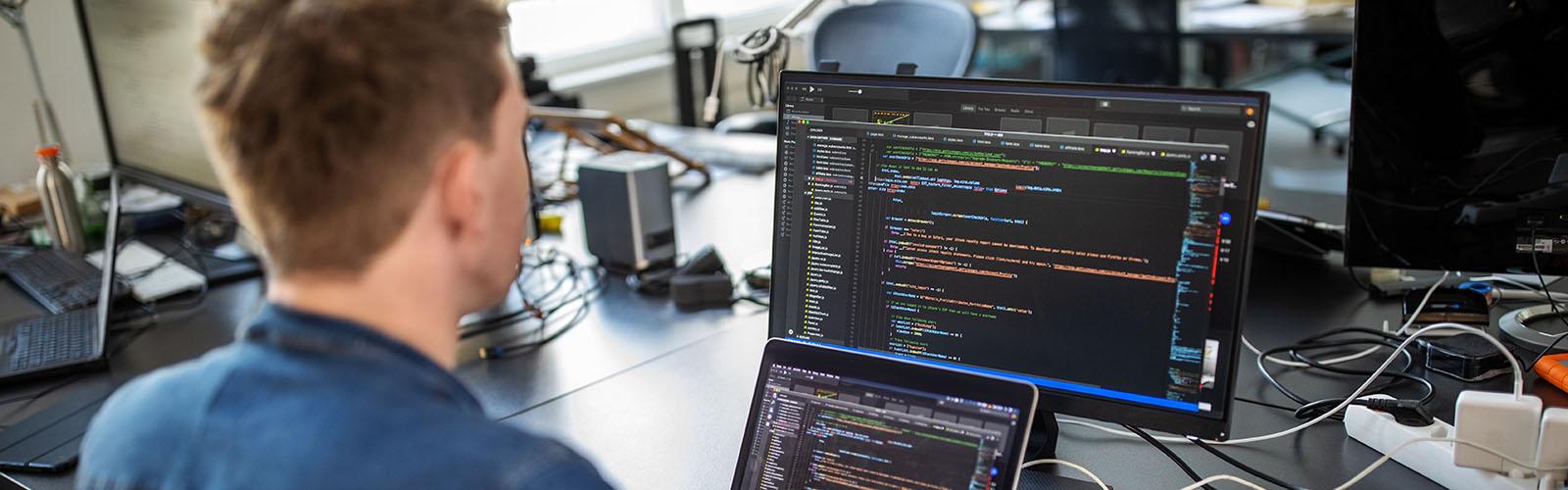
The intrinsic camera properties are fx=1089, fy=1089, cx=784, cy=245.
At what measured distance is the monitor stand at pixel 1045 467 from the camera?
1066mm

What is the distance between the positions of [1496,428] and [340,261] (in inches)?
39.2

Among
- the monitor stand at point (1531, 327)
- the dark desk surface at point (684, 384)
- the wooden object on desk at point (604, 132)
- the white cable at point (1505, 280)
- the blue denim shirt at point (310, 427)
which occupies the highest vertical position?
the blue denim shirt at point (310, 427)

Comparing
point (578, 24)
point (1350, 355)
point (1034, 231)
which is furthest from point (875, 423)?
point (578, 24)

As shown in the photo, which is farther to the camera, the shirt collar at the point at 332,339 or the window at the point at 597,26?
the window at the point at 597,26

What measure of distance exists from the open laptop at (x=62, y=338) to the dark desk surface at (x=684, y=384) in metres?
0.03

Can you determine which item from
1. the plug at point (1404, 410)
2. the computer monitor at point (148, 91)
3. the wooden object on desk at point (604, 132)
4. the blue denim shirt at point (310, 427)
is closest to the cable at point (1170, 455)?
the plug at point (1404, 410)

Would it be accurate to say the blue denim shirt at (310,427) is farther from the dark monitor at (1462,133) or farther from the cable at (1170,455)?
the dark monitor at (1462,133)

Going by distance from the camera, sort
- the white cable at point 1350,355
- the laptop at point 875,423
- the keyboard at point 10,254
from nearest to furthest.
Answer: the laptop at point 875,423 < the white cable at point 1350,355 < the keyboard at point 10,254

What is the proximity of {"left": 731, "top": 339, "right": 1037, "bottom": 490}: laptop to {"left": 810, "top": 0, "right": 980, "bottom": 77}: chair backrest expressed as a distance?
1536 millimetres

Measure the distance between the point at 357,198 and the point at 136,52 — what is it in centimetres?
169

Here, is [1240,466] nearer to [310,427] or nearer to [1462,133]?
[1462,133]

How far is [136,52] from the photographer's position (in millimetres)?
1998

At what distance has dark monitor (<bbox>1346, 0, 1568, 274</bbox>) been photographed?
1.27 meters

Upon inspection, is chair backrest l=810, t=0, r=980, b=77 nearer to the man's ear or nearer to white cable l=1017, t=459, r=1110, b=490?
white cable l=1017, t=459, r=1110, b=490
